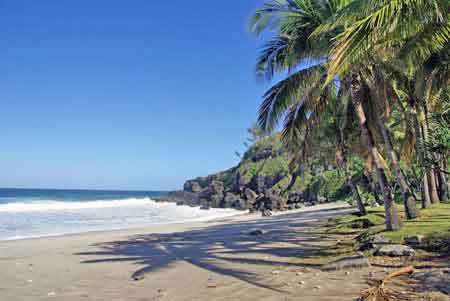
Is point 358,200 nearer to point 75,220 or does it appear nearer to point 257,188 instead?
point 75,220

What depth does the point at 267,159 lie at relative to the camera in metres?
63.8

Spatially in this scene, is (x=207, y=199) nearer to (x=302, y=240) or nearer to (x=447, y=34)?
(x=302, y=240)

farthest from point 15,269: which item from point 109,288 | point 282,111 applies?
point 282,111

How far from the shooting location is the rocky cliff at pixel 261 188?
46.3 m

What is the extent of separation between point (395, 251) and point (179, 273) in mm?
4696

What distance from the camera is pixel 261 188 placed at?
181 feet

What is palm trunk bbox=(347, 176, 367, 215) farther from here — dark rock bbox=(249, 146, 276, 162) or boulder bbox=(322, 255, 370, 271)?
dark rock bbox=(249, 146, 276, 162)

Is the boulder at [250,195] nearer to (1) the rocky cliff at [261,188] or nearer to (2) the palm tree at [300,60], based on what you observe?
(1) the rocky cliff at [261,188]

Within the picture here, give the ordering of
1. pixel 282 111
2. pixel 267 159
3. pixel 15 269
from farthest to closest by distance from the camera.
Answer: pixel 267 159, pixel 282 111, pixel 15 269

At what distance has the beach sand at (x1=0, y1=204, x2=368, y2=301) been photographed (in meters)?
6.61

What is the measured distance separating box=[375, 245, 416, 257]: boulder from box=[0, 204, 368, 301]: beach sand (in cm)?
122

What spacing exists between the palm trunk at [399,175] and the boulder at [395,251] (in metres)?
3.76

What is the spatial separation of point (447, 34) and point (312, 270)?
498 centimetres

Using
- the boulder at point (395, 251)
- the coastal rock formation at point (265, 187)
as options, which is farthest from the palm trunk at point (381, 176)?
the coastal rock formation at point (265, 187)
